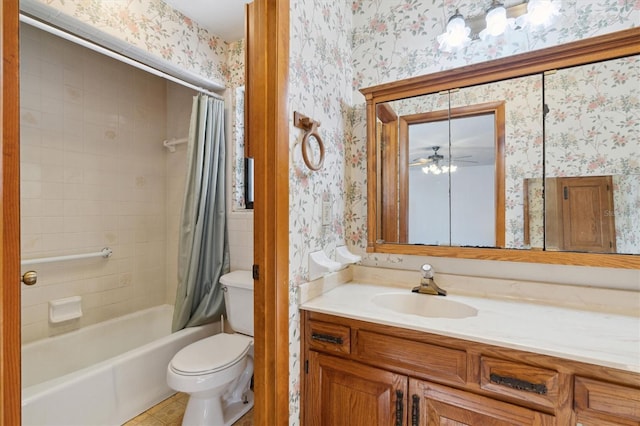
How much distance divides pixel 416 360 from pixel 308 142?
95 cm

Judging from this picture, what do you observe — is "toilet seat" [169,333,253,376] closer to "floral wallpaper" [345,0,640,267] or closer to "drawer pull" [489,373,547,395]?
"floral wallpaper" [345,0,640,267]

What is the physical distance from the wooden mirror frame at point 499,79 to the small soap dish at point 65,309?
6.67 feet

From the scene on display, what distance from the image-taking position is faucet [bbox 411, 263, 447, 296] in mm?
1353

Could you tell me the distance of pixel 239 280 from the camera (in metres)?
1.93

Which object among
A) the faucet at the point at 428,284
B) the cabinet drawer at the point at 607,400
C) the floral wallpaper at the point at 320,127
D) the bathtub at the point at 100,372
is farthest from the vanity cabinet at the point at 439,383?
the bathtub at the point at 100,372

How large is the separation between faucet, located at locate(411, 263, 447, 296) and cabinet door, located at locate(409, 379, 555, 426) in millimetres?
444

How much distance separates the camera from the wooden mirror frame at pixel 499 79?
1128 mm

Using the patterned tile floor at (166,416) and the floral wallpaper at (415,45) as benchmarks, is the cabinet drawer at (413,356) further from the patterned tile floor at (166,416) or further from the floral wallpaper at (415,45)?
the patterned tile floor at (166,416)

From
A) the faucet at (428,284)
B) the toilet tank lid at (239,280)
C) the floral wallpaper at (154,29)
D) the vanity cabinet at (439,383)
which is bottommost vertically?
the vanity cabinet at (439,383)

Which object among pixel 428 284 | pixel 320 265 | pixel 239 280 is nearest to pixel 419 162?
pixel 428 284

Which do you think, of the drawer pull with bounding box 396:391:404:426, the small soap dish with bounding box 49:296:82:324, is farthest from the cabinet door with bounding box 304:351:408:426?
the small soap dish with bounding box 49:296:82:324

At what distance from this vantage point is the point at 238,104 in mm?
2285

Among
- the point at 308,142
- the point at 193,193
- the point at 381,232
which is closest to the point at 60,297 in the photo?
the point at 193,193

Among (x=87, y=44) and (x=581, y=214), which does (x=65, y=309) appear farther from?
(x=581, y=214)
